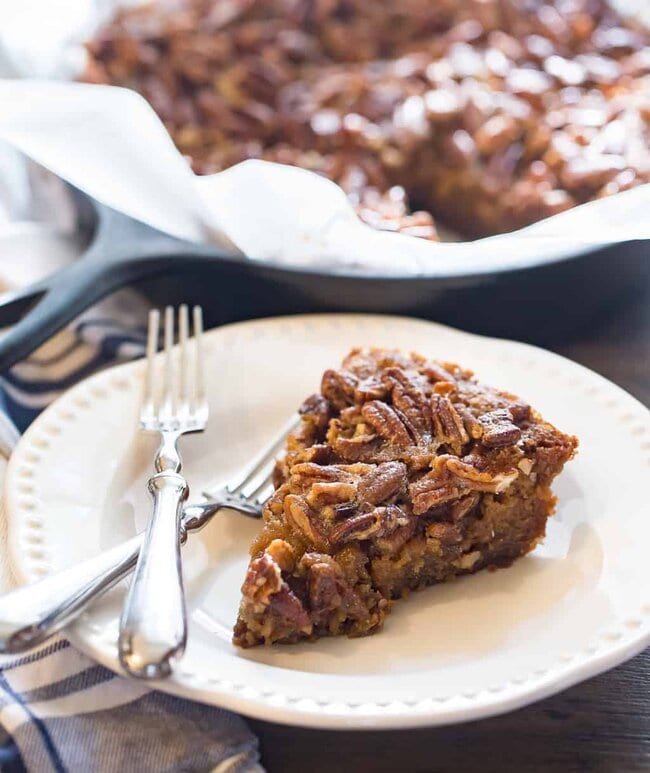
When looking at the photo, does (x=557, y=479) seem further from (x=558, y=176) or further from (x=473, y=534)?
(x=558, y=176)

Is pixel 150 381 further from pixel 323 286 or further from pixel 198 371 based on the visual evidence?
pixel 323 286

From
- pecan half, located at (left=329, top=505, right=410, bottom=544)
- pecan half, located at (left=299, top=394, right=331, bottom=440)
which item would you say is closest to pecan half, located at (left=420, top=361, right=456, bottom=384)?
pecan half, located at (left=299, top=394, right=331, bottom=440)

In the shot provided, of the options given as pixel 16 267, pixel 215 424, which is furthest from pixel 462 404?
pixel 16 267

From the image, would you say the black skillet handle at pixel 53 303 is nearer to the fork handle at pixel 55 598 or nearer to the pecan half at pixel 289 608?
the fork handle at pixel 55 598

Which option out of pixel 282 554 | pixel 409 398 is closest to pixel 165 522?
pixel 282 554

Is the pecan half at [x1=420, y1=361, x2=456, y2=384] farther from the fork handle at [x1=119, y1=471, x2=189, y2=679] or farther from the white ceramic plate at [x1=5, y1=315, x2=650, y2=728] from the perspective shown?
the fork handle at [x1=119, y1=471, x2=189, y2=679]
